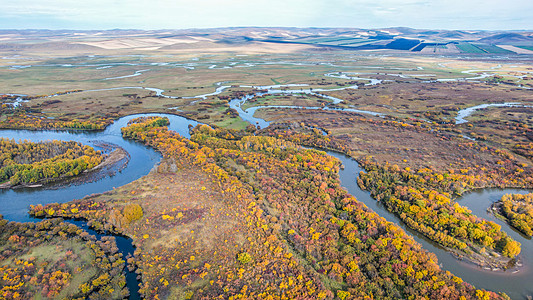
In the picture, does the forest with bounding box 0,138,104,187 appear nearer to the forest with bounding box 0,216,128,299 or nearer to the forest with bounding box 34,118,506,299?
the forest with bounding box 34,118,506,299

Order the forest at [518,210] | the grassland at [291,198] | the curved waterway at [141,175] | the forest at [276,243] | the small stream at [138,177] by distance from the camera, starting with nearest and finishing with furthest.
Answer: the forest at [276,243] → the grassland at [291,198] → the curved waterway at [141,175] → the small stream at [138,177] → the forest at [518,210]

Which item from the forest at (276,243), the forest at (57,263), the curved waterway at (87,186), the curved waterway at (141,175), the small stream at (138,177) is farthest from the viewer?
the curved waterway at (87,186)

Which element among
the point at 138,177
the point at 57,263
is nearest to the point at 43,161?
the point at 138,177

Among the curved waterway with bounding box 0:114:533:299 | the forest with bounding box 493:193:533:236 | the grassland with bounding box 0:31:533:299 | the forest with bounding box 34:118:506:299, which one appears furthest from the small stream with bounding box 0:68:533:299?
the forest with bounding box 34:118:506:299

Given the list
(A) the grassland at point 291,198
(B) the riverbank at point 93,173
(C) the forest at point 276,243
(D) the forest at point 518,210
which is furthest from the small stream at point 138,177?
(C) the forest at point 276,243

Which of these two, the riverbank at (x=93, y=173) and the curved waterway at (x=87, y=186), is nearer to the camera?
the curved waterway at (x=87, y=186)

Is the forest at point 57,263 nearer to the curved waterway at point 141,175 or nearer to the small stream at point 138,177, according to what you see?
the small stream at point 138,177

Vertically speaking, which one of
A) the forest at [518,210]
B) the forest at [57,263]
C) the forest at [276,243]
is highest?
the forest at [518,210]

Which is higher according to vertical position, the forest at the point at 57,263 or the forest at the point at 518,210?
the forest at the point at 518,210
